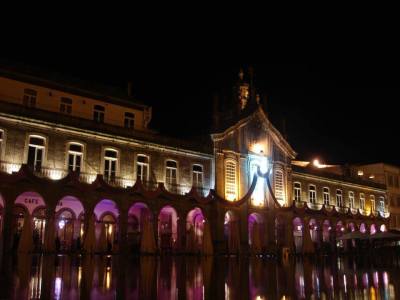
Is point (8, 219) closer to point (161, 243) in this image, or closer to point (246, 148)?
→ point (161, 243)

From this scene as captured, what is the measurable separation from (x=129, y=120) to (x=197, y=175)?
6844 millimetres

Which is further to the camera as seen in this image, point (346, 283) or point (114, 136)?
point (114, 136)

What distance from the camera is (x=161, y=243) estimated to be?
32344 mm

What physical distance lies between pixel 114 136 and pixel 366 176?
4245 centimetres

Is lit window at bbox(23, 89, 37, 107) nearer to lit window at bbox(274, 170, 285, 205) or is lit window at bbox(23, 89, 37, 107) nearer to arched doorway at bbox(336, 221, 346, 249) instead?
lit window at bbox(274, 170, 285, 205)

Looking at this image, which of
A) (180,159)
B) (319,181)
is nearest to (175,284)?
(180,159)

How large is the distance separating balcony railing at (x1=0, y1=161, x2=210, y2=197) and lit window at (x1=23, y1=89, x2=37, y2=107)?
544cm

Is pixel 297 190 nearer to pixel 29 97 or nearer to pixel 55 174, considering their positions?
pixel 55 174

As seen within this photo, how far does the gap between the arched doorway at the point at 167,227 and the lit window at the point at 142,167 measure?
267 centimetres

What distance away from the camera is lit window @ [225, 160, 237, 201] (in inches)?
1468

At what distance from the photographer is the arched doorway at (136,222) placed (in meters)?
31.1

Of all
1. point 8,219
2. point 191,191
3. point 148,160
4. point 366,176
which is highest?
point 366,176

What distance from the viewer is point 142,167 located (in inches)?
1293

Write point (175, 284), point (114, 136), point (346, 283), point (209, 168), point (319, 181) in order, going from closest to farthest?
point (175, 284), point (346, 283), point (114, 136), point (209, 168), point (319, 181)
